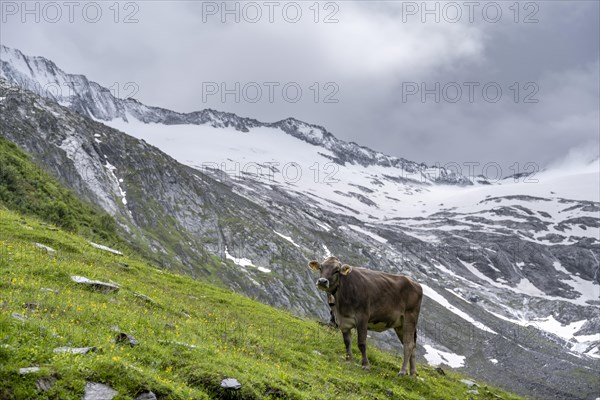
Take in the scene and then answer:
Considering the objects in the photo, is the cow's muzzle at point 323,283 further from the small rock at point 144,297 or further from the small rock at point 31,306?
the small rock at point 31,306

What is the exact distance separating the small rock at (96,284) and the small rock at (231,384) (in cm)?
875

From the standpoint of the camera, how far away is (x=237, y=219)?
168750mm

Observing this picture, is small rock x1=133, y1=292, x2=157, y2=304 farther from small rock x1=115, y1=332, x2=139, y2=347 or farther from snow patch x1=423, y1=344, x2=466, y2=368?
snow patch x1=423, y1=344, x2=466, y2=368

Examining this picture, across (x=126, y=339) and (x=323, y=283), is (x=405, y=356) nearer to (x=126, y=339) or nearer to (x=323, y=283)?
(x=323, y=283)

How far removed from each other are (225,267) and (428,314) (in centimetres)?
7750

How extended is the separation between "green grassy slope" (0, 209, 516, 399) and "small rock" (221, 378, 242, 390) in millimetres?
113

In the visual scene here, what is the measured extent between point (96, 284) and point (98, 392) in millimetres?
9573

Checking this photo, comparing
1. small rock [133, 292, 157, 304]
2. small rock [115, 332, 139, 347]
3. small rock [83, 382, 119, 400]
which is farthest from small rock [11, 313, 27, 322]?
small rock [133, 292, 157, 304]

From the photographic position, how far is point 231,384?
9977mm

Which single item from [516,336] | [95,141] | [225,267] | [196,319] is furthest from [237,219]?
[196,319]

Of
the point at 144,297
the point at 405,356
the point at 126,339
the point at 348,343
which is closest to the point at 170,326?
the point at 126,339

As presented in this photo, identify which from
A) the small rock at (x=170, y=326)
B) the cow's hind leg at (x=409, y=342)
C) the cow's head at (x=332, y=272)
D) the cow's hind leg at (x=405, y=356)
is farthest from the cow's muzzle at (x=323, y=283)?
Answer: the small rock at (x=170, y=326)

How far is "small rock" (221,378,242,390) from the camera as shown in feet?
32.5

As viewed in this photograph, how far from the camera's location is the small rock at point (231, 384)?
9.90 m
